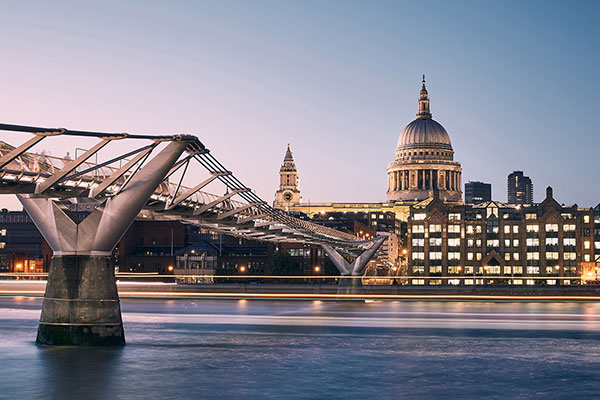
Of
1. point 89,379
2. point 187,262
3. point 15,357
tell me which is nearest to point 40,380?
point 89,379

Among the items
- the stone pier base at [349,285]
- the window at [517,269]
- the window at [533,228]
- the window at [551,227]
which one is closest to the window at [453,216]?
the window at [533,228]

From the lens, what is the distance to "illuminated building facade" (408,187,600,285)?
16038cm

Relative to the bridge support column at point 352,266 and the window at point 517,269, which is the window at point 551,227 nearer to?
the window at point 517,269

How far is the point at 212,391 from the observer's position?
36406mm

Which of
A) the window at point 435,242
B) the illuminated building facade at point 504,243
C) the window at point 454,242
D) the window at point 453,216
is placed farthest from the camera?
the window at point 453,216

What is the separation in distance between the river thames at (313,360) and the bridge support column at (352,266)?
35.0m

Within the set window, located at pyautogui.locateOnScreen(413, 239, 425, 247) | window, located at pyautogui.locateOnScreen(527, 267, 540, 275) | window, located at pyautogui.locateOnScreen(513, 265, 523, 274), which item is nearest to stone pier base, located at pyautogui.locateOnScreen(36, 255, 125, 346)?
window, located at pyautogui.locateOnScreen(527, 267, 540, 275)

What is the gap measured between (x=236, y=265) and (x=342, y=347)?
101 meters

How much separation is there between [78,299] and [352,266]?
72486 millimetres

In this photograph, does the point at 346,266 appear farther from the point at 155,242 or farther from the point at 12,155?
the point at 12,155

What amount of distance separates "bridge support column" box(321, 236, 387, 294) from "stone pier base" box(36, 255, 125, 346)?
226 feet

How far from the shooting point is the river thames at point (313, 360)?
37312 millimetres

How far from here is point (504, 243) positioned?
6516 inches

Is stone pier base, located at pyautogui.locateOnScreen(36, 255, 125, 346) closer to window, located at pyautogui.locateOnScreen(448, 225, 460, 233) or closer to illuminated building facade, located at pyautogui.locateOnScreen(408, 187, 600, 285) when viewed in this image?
illuminated building facade, located at pyautogui.locateOnScreen(408, 187, 600, 285)
